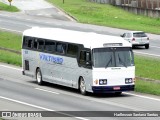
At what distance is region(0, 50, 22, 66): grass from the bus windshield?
45.9ft

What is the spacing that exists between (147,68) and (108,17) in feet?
121

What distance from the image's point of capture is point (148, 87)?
31156mm

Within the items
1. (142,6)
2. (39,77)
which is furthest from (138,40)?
(142,6)

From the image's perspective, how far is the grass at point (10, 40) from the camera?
170ft

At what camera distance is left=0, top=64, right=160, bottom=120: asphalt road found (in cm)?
2606

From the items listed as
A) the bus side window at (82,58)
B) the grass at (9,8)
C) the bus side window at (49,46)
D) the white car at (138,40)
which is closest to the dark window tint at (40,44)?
the bus side window at (49,46)

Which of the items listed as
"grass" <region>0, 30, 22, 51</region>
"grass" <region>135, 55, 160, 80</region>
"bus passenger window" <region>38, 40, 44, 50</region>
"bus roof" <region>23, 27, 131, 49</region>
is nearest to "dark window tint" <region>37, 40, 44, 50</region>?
"bus passenger window" <region>38, 40, 44, 50</region>

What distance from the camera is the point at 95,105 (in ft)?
88.3

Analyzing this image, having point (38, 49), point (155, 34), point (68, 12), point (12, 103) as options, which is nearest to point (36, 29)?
point (38, 49)

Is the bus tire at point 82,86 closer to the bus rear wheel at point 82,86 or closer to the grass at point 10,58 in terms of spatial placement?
the bus rear wheel at point 82,86

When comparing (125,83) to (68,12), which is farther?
(68,12)

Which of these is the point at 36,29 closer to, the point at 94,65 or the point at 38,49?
the point at 38,49

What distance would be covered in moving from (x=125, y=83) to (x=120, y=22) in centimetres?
4234

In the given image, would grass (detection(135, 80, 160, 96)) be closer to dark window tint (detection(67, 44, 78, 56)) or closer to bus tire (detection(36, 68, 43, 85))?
dark window tint (detection(67, 44, 78, 56))
